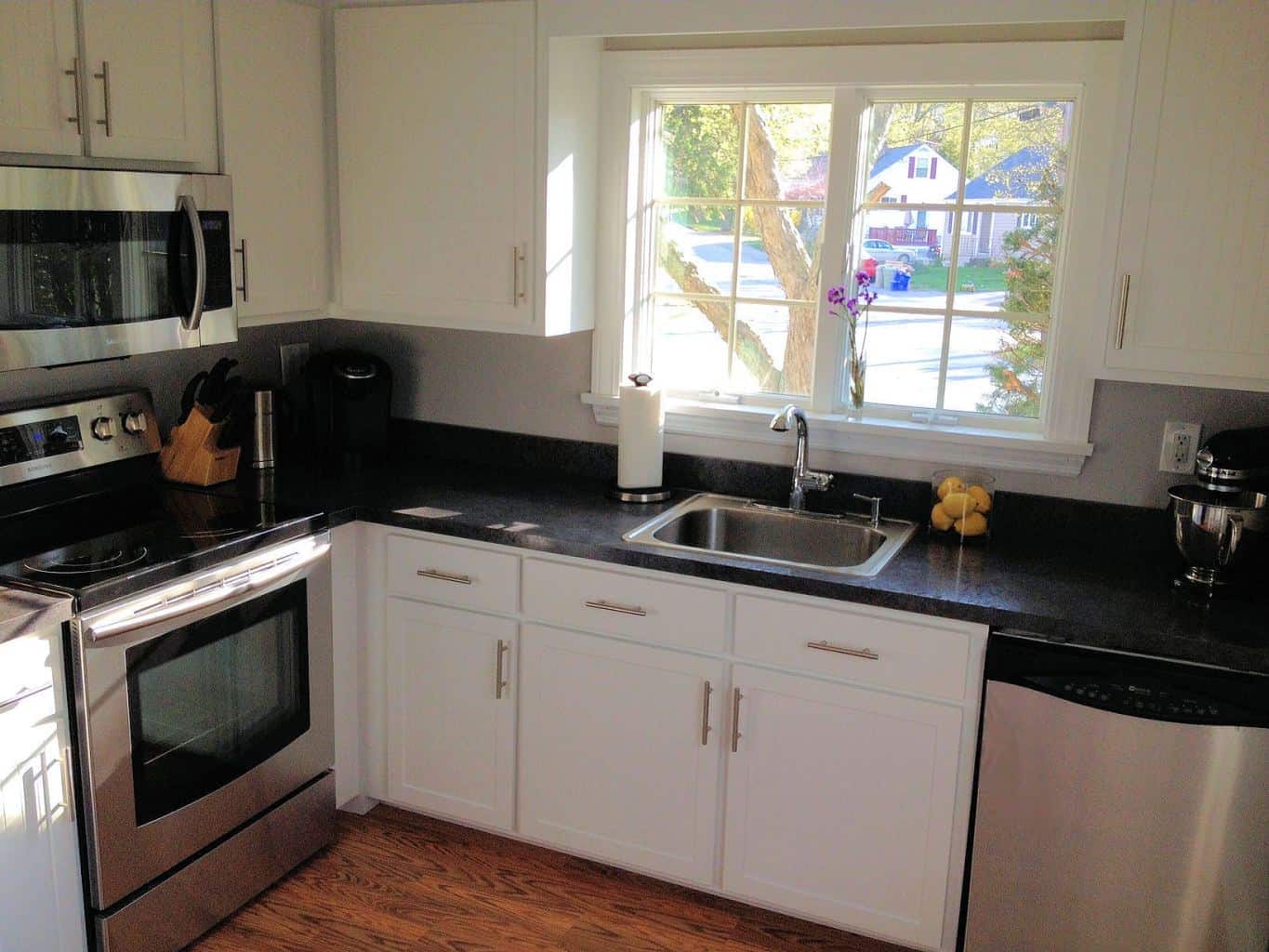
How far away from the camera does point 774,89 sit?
287cm

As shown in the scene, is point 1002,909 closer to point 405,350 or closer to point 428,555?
point 428,555

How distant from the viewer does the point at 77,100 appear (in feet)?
7.70

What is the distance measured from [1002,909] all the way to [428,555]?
4.86 ft

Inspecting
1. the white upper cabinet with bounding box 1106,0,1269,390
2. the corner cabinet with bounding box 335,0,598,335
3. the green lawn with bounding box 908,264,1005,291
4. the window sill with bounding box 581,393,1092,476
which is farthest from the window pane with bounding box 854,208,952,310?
the corner cabinet with bounding box 335,0,598,335

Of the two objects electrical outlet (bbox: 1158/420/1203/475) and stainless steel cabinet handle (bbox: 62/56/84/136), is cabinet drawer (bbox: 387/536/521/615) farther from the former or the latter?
electrical outlet (bbox: 1158/420/1203/475)

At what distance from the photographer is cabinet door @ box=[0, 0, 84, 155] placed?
7.24 feet

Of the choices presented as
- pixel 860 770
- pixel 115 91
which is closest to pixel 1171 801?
pixel 860 770

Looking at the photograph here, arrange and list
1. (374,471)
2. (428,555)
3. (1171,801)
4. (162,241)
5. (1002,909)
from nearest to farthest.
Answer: (1171,801), (1002,909), (162,241), (428,555), (374,471)

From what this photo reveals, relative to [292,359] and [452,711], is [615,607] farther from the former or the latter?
[292,359]

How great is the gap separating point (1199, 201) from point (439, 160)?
173 cm

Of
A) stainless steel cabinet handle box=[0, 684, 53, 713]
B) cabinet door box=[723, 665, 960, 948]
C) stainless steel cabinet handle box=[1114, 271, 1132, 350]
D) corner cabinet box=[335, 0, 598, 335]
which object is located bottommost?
cabinet door box=[723, 665, 960, 948]

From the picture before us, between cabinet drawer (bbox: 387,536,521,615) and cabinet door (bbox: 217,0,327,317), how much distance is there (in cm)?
72

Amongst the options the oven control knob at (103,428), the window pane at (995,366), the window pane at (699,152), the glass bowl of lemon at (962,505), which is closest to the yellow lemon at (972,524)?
the glass bowl of lemon at (962,505)

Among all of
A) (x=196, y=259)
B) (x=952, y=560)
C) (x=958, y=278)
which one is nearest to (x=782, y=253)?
(x=958, y=278)
